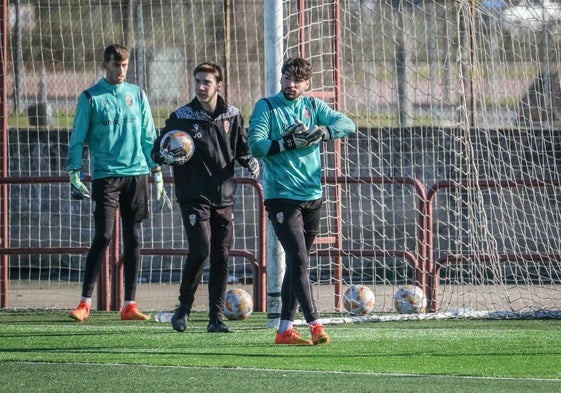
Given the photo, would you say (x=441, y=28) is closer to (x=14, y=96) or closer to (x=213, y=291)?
(x=14, y=96)

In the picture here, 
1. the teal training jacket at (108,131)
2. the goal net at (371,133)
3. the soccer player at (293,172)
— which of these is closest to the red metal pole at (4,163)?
the goal net at (371,133)

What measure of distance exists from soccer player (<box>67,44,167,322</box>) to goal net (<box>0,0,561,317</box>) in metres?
1.39

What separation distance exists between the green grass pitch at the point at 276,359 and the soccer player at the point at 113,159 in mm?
513

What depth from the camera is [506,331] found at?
9.52m

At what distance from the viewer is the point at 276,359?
7.73 metres

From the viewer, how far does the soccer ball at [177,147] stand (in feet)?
29.6

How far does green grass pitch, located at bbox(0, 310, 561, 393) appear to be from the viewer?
6.65 metres

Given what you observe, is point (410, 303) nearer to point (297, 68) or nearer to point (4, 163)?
point (297, 68)

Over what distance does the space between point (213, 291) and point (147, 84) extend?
25.8 feet

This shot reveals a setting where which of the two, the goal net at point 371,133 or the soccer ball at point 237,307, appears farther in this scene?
the goal net at point 371,133

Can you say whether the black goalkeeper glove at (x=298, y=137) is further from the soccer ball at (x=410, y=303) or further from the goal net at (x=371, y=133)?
the soccer ball at (x=410, y=303)

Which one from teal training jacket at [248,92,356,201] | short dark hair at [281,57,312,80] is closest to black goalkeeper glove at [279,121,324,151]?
teal training jacket at [248,92,356,201]

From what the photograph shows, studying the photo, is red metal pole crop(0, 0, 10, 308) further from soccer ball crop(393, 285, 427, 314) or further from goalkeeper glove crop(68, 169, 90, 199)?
soccer ball crop(393, 285, 427, 314)

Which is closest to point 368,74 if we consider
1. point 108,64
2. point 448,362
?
point 108,64
